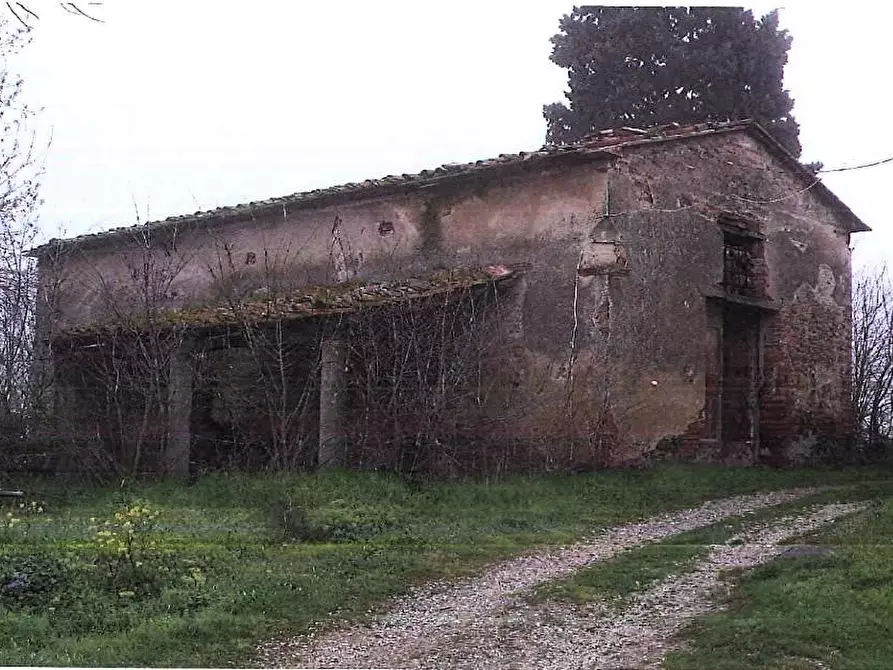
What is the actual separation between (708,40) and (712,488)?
9.30 m

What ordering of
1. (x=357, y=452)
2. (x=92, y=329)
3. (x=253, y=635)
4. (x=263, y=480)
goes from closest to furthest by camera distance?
(x=253, y=635), (x=263, y=480), (x=357, y=452), (x=92, y=329)

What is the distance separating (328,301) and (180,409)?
2.48 meters

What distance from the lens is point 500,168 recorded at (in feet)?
39.4

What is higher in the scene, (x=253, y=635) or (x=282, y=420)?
(x=282, y=420)

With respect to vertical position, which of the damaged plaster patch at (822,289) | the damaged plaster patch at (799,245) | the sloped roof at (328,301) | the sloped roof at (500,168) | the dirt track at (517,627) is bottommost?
the dirt track at (517,627)

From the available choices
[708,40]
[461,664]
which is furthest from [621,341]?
[708,40]

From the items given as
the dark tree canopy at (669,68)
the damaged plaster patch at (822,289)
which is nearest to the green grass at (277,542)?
the damaged plaster patch at (822,289)

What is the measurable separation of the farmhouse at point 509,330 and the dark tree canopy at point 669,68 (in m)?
2.99

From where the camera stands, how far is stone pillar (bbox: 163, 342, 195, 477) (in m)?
12.1

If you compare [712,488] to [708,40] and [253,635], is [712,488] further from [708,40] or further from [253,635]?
[708,40]

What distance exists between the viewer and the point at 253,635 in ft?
17.5

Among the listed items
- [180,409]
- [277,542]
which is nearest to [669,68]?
[180,409]

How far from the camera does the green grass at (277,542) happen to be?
5.27 m

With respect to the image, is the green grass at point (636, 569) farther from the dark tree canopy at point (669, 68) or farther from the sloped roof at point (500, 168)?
the dark tree canopy at point (669, 68)
